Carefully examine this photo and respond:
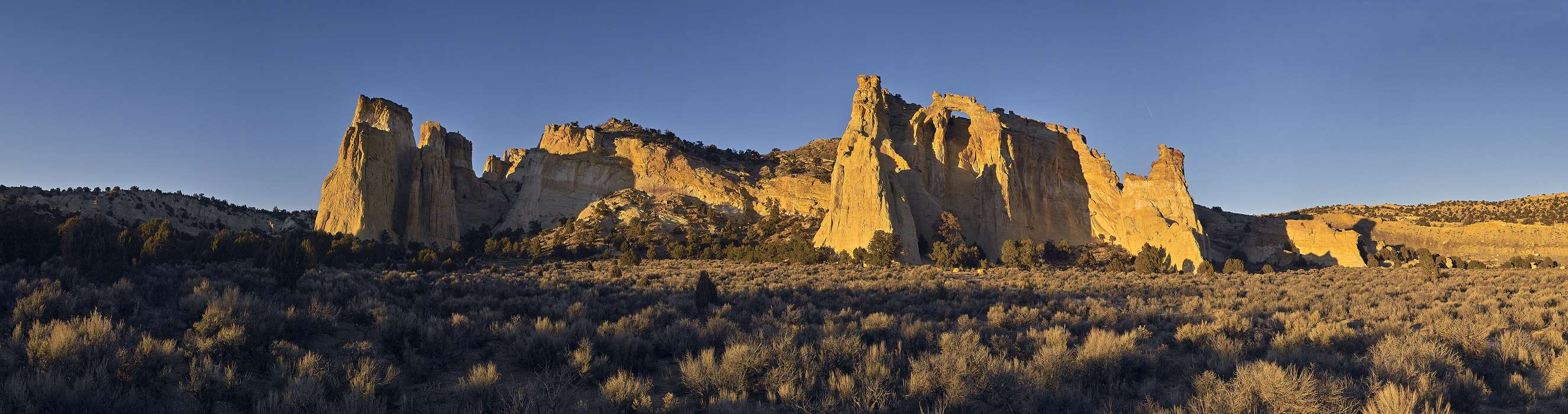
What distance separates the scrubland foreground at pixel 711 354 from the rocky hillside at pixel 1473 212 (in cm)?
5644

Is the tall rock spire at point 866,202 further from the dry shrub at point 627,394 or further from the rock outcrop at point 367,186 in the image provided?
the dry shrub at point 627,394

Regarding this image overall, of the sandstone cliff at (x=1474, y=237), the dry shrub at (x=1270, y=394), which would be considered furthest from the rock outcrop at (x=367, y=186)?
the sandstone cliff at (x=1474, y=237)

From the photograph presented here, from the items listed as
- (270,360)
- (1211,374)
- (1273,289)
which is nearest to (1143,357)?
(1211,374)

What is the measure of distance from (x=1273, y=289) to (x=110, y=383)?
26.5 metres

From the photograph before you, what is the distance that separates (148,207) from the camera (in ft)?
162

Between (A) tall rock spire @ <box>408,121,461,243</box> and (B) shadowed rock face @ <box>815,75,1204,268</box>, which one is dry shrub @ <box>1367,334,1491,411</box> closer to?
(B) shadowed rock face @ <box>815,75,1204,268</box>

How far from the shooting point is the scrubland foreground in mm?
5723

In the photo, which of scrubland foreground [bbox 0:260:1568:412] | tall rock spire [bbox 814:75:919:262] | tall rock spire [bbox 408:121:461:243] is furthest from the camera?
tall rock spire [bbox 408:121:461:243]

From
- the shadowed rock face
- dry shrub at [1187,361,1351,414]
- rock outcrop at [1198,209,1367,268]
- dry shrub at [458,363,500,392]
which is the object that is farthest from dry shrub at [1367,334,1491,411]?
rock outcrop at [1198,209,1367,268]

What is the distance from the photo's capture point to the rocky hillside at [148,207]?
146 feet

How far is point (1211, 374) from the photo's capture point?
21.8 feet

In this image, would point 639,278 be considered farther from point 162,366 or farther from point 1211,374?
point 1211,374

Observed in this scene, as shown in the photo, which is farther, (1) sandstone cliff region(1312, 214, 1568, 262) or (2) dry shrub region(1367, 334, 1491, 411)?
(1) sandstone cliff region(1312, 214, 1568, 262)

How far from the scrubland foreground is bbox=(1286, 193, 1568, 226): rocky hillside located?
56.4 m
